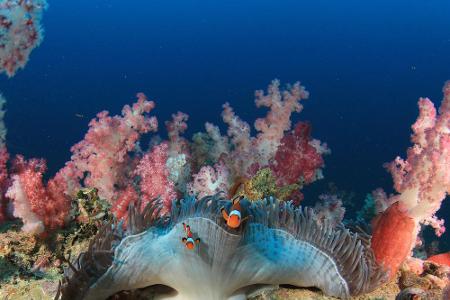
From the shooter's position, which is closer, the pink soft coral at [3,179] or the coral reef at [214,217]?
the coral reef at [214,217]

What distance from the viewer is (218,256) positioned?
2.39m

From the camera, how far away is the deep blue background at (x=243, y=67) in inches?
872

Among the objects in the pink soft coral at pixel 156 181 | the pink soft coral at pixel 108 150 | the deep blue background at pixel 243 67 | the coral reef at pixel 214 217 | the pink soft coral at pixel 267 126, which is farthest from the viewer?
the deep blue background at pixel 243 67

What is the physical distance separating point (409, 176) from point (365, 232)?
0.60 m

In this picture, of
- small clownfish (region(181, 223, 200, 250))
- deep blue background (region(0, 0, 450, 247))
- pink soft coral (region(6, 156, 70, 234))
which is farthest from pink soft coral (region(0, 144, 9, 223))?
deep blue background (region(0, 0, 450, 247))

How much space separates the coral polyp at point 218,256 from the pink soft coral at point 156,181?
2.83ft

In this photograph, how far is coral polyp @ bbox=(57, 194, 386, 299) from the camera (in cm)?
236

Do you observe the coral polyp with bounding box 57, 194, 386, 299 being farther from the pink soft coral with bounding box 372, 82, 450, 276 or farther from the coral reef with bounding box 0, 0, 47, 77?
the coral reef with bounding box 0, 0, 47, 77

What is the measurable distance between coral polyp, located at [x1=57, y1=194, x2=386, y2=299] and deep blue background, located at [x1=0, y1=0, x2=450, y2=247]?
11488 mm

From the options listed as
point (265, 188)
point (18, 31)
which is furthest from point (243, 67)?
point (265, 188)

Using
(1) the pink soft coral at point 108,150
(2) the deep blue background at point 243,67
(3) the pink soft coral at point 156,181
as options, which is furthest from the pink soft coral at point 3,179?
(2) the deep blue background at point 243,67

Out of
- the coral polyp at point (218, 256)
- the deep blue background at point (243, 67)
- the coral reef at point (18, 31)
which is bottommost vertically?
the coral polyp at point (218, 256)

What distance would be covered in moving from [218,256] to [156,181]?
1302mm

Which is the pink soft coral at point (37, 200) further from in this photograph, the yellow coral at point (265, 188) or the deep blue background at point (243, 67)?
the deep blue background at point (243, 67)
